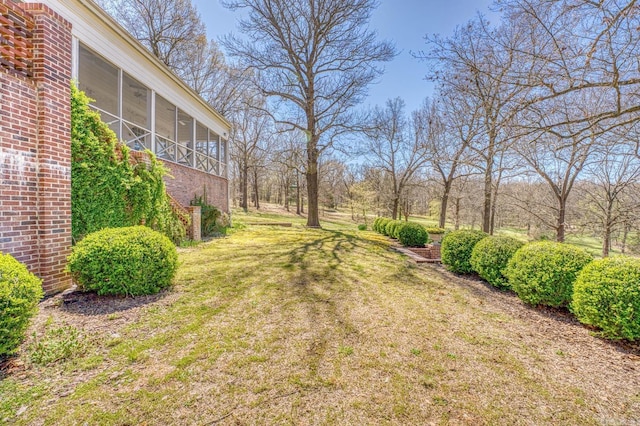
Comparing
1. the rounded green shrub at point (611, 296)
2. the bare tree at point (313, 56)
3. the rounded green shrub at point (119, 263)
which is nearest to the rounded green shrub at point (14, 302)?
the rounded green shrub at point (119, 263)

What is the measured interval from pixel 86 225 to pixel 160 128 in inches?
412

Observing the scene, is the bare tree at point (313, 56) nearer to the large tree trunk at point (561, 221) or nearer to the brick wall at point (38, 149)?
the large tree trunk at point (561, 221)

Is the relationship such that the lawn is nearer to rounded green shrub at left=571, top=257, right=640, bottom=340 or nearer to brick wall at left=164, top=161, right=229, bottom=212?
rounded green shrub at left=571, top=257, right=640, bottom=340

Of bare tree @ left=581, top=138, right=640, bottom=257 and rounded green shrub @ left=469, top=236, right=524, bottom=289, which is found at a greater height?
bare tree @ left=581, top=138, right=640, bottom=257

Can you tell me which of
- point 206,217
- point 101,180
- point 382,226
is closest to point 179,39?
point 206,217

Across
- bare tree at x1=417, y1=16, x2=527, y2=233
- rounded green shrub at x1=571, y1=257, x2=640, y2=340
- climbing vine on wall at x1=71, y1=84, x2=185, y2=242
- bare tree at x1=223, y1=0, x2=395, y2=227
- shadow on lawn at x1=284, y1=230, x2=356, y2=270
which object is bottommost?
shadow on lawn at x1=284, y1=230, x2=356, y2=270

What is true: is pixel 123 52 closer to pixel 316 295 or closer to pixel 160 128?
pixel 160 128

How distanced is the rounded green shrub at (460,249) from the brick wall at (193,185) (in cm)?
778

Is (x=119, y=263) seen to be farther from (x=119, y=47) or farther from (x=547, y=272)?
(x=119, y=47)

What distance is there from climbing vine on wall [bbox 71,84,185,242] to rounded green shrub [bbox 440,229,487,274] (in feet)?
23.4

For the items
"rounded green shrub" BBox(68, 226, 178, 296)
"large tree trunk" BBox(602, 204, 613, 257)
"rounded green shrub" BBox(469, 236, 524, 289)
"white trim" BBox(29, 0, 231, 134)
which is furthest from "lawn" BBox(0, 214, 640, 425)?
"large tree trunk" BBox(602, 204, 613, 257)

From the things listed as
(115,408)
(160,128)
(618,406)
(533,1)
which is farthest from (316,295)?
(160,128)

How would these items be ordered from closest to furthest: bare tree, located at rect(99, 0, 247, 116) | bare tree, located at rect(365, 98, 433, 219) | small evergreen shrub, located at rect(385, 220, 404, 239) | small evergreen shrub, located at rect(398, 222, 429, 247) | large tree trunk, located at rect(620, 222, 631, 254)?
large tree trunk, located at rect(620, 222, 631, 254) → small evergreen shrub, located at rect(398, 222, 429, 247) → small evergreen shrub, located at rect(385, 220, 404, 239) → bare tree, located at rect(99, 0, 247, 116) → bare tree, located at rect(365, 98, 433, 219)

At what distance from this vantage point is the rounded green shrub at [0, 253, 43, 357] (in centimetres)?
228
